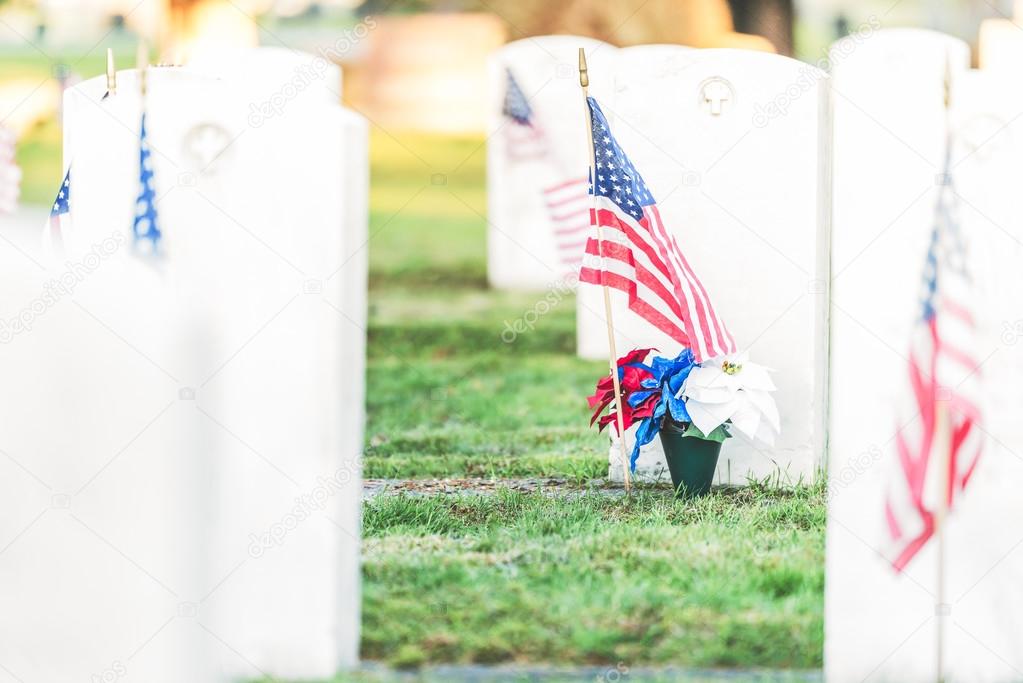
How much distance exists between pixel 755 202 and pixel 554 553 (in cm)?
158

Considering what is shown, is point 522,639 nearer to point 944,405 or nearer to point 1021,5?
point 944,405

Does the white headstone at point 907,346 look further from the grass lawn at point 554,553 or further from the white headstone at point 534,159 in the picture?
the white headstone at point 534,159

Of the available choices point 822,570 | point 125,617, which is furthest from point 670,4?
point 125,617

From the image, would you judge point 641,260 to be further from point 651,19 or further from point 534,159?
point 651,19

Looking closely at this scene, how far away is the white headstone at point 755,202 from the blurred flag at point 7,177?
105 inches

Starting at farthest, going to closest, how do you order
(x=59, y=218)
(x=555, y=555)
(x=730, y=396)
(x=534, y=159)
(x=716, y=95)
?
(x=534, y=159) → (x=716, y=95) → (x=730, y=396) → (x=59, y=218) → (x=555, y=555)

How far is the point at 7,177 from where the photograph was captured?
6.11 metres

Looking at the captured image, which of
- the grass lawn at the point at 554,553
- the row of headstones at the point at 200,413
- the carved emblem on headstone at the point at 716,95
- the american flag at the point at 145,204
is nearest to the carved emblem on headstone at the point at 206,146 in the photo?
the row of headstones at the point at 200,413

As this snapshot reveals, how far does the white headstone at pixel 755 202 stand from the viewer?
508 centimetres

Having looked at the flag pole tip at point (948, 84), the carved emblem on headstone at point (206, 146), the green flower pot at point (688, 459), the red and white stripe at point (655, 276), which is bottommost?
the green flower pot at point (688, 459)

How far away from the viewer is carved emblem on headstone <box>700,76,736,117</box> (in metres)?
5.08

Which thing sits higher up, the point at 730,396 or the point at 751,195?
the point at 751,195

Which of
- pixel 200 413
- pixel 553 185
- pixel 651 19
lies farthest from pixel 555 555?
pixel 651 19

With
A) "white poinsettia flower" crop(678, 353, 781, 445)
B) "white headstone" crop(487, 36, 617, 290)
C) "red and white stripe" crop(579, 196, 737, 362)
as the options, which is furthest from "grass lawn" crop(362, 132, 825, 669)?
"white headstone" crop(487, 36, 617, 290)
